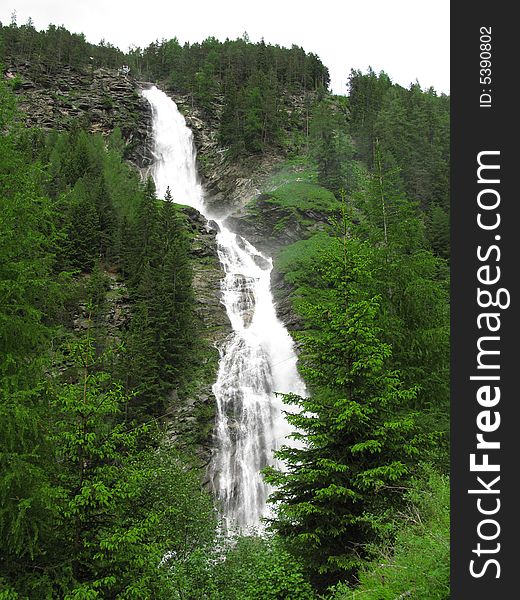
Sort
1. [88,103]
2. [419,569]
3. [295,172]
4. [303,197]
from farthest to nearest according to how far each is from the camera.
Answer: [88,103]
[295,172]
[303,197]
[419,569]

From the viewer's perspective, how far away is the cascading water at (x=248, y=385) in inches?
905

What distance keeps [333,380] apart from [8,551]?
6308 millimetres

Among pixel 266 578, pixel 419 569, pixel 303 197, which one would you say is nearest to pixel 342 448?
pixel 266 578

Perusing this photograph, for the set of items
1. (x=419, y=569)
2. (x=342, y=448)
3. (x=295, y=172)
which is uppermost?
(x=295, y=172)

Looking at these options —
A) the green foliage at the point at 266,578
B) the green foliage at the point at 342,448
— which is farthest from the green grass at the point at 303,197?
the green foliage at the point at 266,578

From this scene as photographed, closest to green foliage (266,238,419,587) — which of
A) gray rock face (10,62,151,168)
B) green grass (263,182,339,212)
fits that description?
green grass (263,182,339,212)

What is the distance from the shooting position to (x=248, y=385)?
27625 millimetres

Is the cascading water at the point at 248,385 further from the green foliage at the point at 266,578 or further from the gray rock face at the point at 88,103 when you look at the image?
the gray rock face at the point at 88,103

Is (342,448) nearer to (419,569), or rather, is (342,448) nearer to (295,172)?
(419,569)

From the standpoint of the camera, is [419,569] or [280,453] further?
[280,453]

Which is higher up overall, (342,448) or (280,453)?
(342,448)

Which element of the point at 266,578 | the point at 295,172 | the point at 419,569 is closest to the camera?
the point at 419,569

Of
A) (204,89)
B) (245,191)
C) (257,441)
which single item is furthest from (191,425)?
(204,89)

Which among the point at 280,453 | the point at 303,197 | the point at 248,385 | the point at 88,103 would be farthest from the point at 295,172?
the point at 280,453
